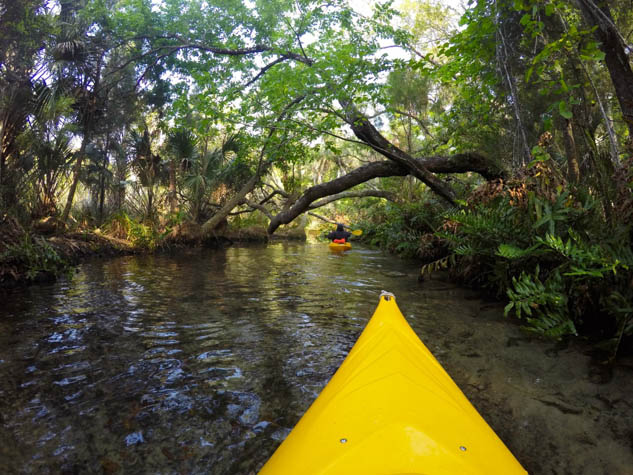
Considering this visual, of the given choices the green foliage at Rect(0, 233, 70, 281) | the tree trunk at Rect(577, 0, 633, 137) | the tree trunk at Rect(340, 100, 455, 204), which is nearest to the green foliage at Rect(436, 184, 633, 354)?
the tree trunk at Rect(577, 0, 633, 137)

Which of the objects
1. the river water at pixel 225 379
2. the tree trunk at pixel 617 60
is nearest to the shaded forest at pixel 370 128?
the tree trunk at pixel 617 60

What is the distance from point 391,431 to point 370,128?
26.9ft

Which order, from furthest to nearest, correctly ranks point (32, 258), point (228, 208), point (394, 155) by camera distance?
point (228, 208), point (394, 155), point (32, 258)

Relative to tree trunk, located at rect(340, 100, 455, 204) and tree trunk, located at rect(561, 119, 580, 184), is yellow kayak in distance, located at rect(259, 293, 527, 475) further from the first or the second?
tree trunk, located at rect(340, 100, 455, 204)

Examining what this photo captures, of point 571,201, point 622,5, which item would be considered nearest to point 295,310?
point 571,201

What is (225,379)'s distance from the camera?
2.82 meters

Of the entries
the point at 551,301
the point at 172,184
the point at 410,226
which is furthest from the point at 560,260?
the point at 172,184

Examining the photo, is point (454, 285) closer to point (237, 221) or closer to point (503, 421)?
point (503, 421)

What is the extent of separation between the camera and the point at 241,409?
2.37m

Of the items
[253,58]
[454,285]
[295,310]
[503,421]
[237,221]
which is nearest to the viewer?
[503,421]

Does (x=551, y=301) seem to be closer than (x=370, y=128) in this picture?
Yes

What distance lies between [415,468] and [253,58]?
13190 millimetres

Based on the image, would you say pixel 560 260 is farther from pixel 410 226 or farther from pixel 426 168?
pixel 410 226

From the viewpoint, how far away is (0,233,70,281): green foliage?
237 inches
